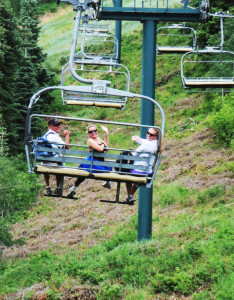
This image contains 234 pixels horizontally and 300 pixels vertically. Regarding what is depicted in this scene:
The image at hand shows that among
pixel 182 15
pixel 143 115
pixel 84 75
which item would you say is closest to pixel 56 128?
pixel 143 115

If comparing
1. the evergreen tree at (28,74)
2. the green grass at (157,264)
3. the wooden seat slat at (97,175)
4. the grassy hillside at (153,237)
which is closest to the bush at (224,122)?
the grassy hillside at (153,237)

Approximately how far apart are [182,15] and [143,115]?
2399 mm

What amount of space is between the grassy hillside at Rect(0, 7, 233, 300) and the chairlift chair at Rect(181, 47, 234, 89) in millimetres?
1479

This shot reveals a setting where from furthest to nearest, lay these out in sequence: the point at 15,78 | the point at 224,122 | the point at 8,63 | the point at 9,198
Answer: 1. the point at 8,63
2. the point at 15,78
3. the point at 224,122
4. the point at 9,198

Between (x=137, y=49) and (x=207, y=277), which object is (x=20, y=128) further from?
(x=207, y=277)

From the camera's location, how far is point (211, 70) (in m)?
22.3

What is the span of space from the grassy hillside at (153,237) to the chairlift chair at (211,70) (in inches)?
58.2

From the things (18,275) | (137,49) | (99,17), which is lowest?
(18,275)

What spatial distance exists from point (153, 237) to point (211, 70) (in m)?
10.3

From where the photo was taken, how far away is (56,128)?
9.34m

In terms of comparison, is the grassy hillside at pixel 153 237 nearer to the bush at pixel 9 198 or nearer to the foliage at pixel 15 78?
the bush at pixel 9 198

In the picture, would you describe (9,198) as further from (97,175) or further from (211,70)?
(97,175)

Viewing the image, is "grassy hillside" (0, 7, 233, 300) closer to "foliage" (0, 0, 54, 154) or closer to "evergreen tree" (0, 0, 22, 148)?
"foliage" (0, 0, 54, 154)

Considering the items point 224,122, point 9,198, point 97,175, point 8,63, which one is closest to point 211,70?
point 224,122
